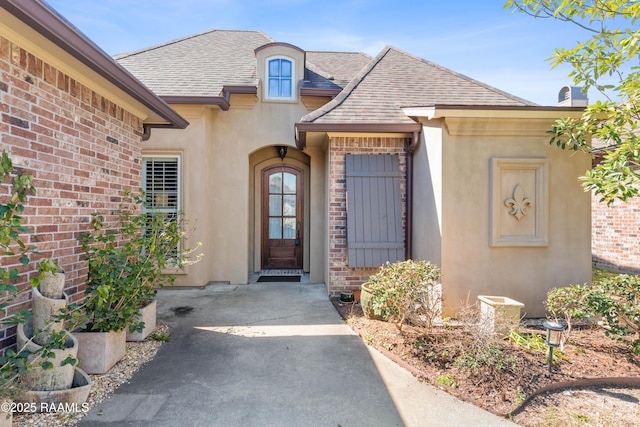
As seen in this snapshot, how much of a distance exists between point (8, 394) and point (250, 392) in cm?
165

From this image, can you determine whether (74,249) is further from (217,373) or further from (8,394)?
(217,373)

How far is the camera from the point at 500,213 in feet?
15.1

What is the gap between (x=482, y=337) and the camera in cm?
314

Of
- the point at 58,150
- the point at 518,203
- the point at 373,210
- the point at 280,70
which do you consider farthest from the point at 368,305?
the point at 280,70

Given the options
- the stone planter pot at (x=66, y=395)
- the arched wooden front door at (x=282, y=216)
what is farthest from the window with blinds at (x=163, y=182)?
the stone planter pot at (x=66, y=395)

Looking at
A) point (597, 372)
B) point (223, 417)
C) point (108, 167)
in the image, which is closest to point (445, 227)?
point (597, 372)

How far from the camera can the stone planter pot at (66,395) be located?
2.36 metres

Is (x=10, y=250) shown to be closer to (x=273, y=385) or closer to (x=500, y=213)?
(x=273, y=385)

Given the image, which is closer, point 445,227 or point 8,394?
point 8,394

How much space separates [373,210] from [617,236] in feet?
22.8

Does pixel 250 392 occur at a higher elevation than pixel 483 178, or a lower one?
lower

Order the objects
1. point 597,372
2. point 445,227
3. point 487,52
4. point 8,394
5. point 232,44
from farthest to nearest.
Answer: point 232,44, point 487,52, point 445,227, point 597,372, point 8,394

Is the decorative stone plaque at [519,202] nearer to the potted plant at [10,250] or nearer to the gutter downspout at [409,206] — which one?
the gutter downspout at [409,206]

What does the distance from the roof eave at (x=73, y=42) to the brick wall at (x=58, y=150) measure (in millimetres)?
360
